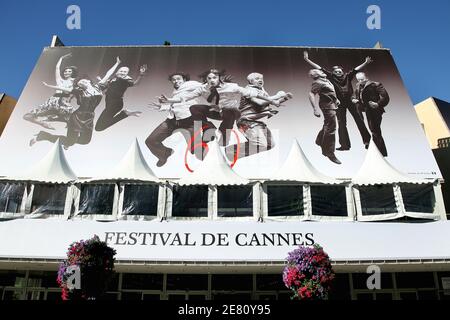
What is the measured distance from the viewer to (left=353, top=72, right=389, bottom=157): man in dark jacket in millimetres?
17031

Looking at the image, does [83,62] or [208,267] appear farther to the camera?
[83,62]

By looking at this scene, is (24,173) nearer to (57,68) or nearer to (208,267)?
(57,68)

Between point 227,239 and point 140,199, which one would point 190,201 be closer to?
point 140,199

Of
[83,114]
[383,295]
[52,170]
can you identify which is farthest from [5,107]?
[383,295]

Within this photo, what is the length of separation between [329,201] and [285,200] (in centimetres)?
155

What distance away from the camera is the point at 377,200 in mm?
15062

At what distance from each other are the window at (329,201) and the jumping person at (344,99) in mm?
2059

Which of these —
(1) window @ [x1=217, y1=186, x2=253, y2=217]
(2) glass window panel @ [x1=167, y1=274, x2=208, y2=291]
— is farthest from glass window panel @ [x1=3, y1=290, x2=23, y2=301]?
(1) window @ [x1=217, y1=186, x2=253, y2=217]

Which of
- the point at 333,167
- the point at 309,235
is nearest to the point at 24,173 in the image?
the point at 309,235

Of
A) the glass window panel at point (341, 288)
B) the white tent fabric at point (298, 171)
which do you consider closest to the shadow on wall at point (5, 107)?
the white tent fabric at point (298, 171)

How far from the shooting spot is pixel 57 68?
18938mm

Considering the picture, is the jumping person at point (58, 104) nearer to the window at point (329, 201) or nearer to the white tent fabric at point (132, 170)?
the white tent fabric at point (132, 170)
